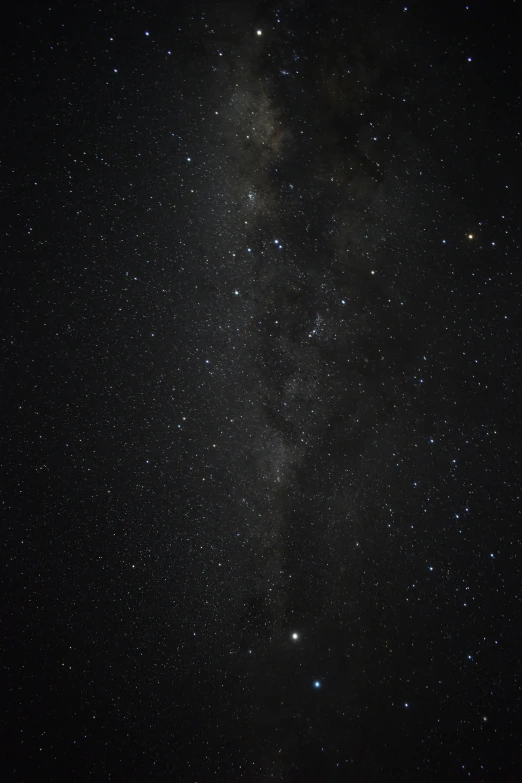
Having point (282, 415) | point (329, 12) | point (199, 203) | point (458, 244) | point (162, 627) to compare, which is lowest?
point (162, 627)

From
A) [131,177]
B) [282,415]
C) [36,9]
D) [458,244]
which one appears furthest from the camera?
[458,244]

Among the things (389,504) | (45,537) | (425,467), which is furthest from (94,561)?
(425,467)

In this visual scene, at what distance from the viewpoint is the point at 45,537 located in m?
1.12

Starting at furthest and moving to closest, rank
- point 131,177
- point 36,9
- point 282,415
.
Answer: point 282,415 < point 131,177 < point 36,9

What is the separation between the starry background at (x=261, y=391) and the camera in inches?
44.3

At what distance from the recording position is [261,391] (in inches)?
51.6

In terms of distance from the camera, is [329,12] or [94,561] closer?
[94,561]

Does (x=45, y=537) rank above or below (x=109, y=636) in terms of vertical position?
above

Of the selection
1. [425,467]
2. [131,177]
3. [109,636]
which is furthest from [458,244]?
[109,636]

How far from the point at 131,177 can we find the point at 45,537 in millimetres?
1070

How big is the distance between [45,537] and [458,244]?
5.42 ft

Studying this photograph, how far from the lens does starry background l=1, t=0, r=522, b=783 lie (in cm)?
112

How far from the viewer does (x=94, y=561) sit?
1154mm

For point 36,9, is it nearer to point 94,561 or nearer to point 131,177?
point 131,177
